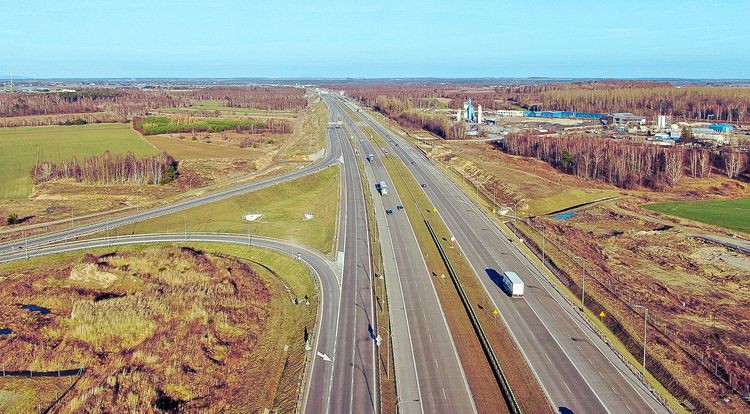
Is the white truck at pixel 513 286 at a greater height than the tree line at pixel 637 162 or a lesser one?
lesser

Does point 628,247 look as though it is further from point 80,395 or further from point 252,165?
point 252,165

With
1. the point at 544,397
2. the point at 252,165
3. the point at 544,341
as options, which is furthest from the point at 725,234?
the point at 252,165

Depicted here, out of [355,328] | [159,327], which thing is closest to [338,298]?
[355,328]

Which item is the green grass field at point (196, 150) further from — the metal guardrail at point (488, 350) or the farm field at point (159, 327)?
the metal guardrail at point (488, 350)

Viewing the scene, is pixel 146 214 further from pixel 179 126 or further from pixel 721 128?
pixel 721 128

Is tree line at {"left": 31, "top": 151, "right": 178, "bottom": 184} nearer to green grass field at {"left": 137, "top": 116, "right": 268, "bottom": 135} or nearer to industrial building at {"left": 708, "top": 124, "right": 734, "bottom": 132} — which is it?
green grass field at {"left": 137, "top": 116, "right": 268, "bottom": 135}

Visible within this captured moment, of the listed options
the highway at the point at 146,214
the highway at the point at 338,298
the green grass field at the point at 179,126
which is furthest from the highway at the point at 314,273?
the green grass field at the point at 179,126
